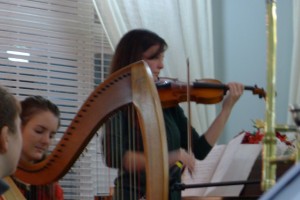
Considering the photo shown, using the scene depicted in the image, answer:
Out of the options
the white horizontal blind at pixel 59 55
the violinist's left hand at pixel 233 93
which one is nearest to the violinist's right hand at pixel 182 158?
the violinist's left hand at pixel 233 93

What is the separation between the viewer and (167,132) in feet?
5.07

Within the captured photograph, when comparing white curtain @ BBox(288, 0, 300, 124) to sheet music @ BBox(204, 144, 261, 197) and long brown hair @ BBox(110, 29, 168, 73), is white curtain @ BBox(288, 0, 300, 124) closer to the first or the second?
sheet music @ BBox(204, 144, 261, 197)

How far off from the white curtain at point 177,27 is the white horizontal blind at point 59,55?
0.36 ft

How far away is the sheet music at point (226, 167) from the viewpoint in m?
1.67

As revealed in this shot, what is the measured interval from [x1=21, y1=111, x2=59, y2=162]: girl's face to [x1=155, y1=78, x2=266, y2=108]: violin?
11.7 inches

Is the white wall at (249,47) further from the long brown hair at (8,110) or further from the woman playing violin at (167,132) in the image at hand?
the long brown hair at (8,110)

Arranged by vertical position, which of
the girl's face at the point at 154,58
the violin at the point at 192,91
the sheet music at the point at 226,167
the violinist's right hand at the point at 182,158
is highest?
the girl's face at the point at 154,58

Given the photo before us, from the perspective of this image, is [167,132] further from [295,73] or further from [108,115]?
[295,73]

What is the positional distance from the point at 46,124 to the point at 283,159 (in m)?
0.92

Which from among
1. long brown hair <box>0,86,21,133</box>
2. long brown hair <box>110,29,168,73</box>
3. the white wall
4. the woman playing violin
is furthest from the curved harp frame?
the white wall

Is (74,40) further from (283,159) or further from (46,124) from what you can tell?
(283,159)

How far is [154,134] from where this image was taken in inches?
48.5

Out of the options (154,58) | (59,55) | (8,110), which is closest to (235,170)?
(154,58)

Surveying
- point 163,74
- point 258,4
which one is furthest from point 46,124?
point 258,4
